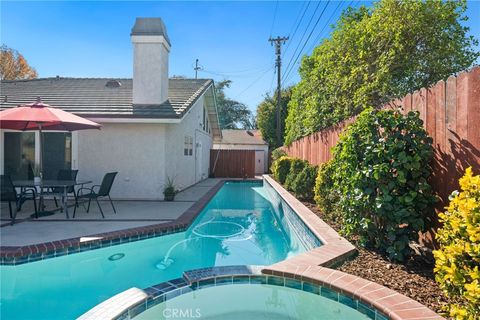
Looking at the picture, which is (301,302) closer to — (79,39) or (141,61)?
(141,61)

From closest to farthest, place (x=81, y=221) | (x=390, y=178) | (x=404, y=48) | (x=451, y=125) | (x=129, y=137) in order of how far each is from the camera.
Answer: (x=451, y=125) < (x=390, y=178) < (x=81, y=221) < (x=404, y=48) < (x=129, y=137)

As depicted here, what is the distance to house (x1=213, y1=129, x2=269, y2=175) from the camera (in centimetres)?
2853

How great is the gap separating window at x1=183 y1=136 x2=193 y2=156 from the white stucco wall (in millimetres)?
165

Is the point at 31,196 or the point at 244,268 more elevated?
the point at 31,196

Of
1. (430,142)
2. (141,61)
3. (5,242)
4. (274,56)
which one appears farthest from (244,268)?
(274,56)

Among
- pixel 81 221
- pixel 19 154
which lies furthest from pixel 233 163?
pixel 81 221

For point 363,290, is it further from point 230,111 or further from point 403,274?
point 230,111

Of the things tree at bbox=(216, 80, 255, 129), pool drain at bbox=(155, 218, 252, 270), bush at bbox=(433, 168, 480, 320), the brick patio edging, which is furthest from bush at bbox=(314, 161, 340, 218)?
tree at bbox=(216, 80, 255, 129)

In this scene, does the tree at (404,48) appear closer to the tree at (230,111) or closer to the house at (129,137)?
the house at (129,137)

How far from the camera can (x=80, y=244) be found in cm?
533

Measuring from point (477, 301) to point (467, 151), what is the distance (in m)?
1.82

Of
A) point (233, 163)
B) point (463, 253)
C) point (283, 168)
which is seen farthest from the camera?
point (233, 163)

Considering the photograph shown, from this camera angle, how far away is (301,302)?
3391mm

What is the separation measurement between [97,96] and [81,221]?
674cm
